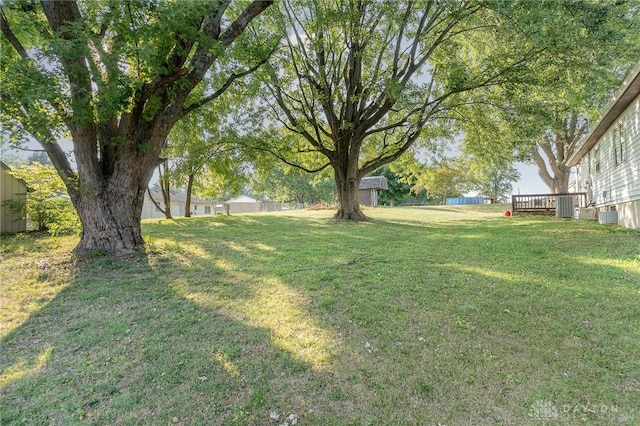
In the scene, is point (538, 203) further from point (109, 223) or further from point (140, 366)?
point (140, 366)

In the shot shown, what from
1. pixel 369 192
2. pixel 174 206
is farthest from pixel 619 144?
pixel 174 206

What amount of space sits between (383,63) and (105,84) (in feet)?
39.2

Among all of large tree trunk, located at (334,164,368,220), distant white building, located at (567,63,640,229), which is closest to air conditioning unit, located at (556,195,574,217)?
distant white building, located at (567,63,640,229)

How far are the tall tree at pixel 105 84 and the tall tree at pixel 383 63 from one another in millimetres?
6115

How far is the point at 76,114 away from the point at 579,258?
30.1ft

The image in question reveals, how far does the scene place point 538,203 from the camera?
58.9ft

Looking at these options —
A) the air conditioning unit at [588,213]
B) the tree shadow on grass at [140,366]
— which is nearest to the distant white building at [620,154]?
the air conditioning unit at [588,213]

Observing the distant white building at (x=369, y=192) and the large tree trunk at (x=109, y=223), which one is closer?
the large tree trunk at (x=109, y=223)

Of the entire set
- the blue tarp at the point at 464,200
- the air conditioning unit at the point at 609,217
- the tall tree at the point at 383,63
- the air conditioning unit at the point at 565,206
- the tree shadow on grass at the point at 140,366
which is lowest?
the tree shadow on grass at the point at 140,366

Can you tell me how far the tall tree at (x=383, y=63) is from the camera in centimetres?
1015

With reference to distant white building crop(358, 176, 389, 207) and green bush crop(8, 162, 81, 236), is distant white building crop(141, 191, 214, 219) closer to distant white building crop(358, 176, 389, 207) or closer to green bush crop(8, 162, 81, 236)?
green bush crop(8, 162, 81, 236)

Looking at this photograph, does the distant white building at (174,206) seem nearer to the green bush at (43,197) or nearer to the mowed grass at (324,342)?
the green bush at (43,197)

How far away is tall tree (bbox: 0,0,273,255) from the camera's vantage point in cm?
502

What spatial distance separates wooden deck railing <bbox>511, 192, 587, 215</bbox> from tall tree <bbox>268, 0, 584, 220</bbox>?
7.86 metres
